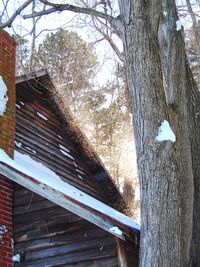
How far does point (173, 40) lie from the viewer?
6.20m

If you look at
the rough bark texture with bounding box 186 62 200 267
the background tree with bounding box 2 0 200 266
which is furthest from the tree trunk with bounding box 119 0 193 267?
the rough bark texture with bounding box 186 62 200 267

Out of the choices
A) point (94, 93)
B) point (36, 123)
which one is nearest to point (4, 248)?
point (36, 123)

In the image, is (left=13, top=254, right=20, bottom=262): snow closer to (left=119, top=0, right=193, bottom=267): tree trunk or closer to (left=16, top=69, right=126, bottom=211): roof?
(left=119, top=0, right=193, bottom=267): tree trunk

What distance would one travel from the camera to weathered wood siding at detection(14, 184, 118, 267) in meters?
7.10

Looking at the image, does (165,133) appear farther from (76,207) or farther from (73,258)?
(73,258)

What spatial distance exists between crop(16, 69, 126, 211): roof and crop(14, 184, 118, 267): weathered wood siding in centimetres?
381

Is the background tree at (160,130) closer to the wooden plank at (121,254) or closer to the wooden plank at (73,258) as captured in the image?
the wooden plank at (121,254)

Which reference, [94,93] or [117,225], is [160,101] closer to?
[117,225]

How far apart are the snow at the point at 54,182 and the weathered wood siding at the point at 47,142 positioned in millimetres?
469

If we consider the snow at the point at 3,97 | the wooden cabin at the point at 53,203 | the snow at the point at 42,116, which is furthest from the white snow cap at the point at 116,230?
the snow at the point at 42,116

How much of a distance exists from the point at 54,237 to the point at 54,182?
93 cm

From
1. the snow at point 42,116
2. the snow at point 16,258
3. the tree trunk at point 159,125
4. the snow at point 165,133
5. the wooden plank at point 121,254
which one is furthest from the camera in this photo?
the snow at point 42,116

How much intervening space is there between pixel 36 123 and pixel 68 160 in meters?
1.08

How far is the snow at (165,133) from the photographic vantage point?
224 inches
